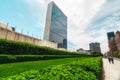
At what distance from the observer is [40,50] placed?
30.4 metres

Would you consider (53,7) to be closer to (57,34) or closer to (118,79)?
(57,34)

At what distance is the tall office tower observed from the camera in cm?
10769

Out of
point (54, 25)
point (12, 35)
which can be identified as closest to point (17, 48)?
point (12, 35)

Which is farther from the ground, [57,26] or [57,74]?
[57,26]

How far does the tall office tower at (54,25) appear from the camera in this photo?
10769 cm

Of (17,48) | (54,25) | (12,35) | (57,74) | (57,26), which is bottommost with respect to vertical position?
(57,74)

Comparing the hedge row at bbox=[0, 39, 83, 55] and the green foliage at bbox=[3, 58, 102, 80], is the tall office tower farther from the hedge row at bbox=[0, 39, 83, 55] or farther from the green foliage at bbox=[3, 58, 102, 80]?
the green foliage at bbox=[3, 58, 102, 80]

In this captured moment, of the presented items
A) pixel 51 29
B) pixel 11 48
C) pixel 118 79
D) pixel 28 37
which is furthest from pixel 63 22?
pixel 118 79

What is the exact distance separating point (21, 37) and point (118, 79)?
24.9 m

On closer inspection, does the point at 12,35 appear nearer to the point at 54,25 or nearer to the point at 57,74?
the point at 57,74

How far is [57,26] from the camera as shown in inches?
4729

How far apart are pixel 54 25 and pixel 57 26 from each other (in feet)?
20.8

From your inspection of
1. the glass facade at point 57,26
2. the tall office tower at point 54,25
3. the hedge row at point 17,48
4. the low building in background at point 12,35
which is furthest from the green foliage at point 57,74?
the glass facade at point 57,26

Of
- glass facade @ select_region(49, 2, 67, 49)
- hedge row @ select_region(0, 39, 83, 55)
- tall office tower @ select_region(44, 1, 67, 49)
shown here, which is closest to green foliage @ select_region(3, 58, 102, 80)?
hedge row @ select_region(0, 39, 83, 55)
